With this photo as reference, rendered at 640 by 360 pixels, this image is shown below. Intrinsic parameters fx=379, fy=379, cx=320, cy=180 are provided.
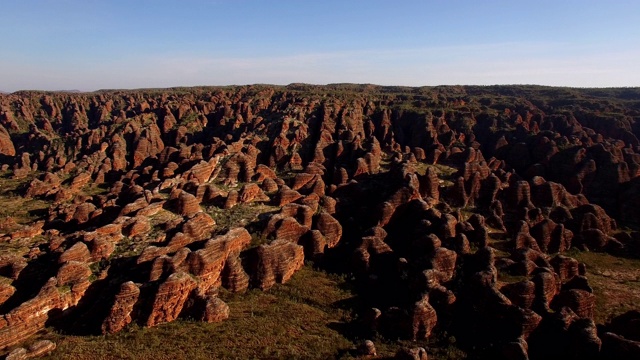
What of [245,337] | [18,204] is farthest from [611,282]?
[18,204]

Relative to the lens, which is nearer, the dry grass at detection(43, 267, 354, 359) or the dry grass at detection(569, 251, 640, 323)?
the dry grass at detection(43, 267, 354, 359)

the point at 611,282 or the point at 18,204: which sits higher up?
the point at 611,282

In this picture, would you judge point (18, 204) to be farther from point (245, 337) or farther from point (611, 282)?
point (611, 282)

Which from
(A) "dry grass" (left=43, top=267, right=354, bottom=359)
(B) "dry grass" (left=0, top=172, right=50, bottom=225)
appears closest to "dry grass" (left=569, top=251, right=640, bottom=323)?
(A) "dry grass" (left=43, top=267, right=354, bottom=359)

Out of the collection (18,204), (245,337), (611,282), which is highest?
(611,282)

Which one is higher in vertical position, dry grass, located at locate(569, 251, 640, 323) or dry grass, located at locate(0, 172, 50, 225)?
dry grass, located at locate(569, 251, 640, 323)

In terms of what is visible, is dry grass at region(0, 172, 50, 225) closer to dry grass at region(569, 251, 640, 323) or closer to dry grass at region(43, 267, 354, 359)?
dry grass at region(43, 267, 354, 359)

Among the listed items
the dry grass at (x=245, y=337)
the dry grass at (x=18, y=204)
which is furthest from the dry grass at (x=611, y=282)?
the dry grass at (x=18, y=204)

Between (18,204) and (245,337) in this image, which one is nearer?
(245,337)

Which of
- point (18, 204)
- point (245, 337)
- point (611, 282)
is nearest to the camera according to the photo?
→ point (245, 337)

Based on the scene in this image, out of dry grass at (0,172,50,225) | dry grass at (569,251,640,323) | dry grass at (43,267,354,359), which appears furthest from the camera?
dry grass at (0,172,50,225)

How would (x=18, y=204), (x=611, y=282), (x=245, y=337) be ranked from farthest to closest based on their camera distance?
(x=18, y=204)
(x=611, y=282)
(x=245, y=337)

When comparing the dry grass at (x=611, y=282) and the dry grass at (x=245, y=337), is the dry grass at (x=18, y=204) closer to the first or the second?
the dry grass at (x=245, y=337)

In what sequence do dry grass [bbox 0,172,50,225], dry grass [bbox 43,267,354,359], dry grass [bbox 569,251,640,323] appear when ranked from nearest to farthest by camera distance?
dry grass [bbox 43,267,354,359], dry grass [bbox 569,251,640,323], dry grass [bbox 0,172,50,225]
